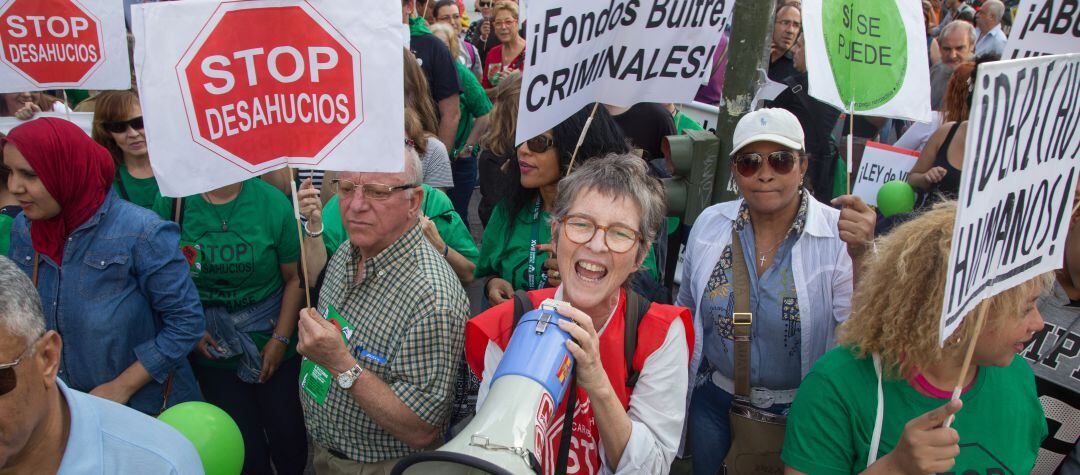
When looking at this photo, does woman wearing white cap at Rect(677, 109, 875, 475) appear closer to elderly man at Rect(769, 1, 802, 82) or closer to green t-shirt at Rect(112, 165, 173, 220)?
green t-shirt at Rect(112, 165, 173, 220)

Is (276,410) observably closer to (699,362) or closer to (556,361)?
(699,362)

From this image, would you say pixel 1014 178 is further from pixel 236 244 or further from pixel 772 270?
pixel 236 244

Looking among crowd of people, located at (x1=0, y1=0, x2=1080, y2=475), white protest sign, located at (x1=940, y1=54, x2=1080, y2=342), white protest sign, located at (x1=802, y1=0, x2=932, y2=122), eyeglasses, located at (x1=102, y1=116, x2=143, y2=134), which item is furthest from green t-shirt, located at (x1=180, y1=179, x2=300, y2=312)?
white protest sign, located at (x1=940, y1=54, x2=1080, y2=342)

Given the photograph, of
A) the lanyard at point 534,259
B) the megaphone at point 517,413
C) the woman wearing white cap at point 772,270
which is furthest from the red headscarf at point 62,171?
the woman wearing white cap at point 772,270

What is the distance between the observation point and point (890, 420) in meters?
2.01

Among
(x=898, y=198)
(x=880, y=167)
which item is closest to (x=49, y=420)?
(x=898, y=198)

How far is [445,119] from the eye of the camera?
6148 millimetres

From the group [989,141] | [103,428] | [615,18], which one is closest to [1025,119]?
[989,141]

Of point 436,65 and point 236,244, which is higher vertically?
point 436,65

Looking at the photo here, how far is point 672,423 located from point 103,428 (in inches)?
54.9

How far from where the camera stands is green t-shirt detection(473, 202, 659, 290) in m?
3.25

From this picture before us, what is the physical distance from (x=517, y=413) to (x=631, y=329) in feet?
2.23

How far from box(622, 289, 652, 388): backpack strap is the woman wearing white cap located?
0.74m

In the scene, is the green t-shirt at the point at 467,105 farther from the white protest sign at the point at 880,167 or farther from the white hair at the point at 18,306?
the white hair at the point at 18,306
